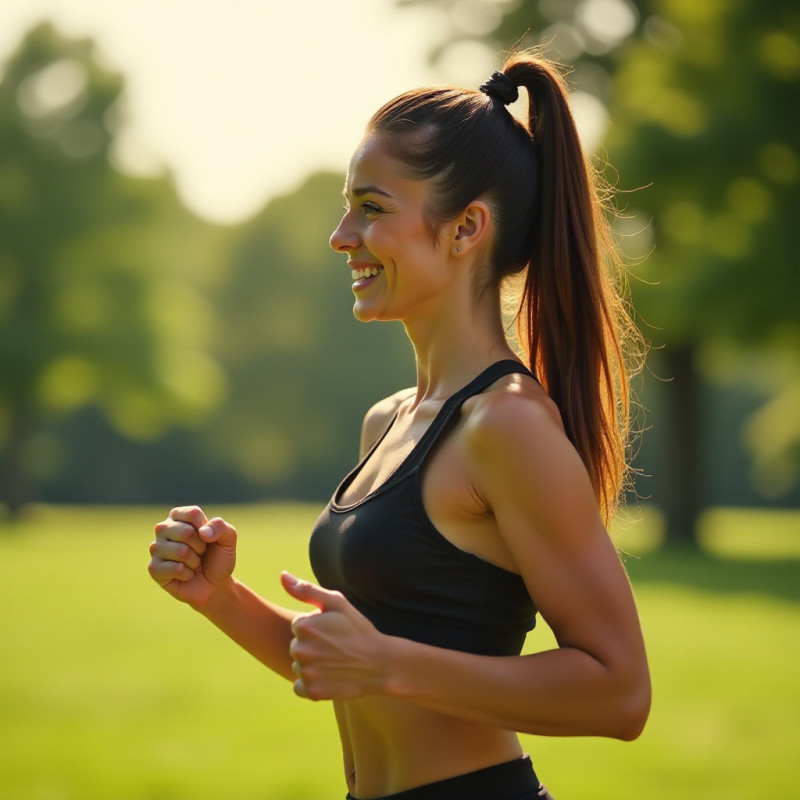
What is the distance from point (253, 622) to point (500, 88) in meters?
1.32

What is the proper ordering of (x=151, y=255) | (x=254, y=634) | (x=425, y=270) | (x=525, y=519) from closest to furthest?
1. (x=525, y=519)
2. (x=425, y=270)
3. (x=254, y=634)
4. (x=151, y=255)

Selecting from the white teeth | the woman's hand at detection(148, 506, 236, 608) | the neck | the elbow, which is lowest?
the elbow

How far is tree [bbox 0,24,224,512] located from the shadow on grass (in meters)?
19.7

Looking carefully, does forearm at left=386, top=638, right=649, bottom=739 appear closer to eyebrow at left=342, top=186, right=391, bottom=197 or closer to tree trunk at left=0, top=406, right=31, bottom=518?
eyebrow at left=342, top=186, right=391, bottom=197

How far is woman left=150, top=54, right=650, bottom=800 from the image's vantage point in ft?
7.02

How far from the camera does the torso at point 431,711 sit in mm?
2291

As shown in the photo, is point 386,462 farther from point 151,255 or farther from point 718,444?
point 718,444

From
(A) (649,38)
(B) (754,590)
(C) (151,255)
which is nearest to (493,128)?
(B) (754,590)

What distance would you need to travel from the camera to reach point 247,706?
336 inches

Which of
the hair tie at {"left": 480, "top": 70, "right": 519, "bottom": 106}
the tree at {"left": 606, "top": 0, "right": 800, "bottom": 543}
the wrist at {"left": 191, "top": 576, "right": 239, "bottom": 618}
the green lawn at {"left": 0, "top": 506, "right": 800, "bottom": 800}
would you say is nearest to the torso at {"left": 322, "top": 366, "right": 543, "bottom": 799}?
the wrist at {"left": 191, "top": 576, "right": 239, "bottom": 618}

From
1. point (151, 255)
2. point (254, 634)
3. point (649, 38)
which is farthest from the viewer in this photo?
point (151, 255)

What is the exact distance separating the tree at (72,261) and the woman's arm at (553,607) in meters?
33.5

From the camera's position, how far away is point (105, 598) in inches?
575

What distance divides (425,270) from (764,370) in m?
46.1
